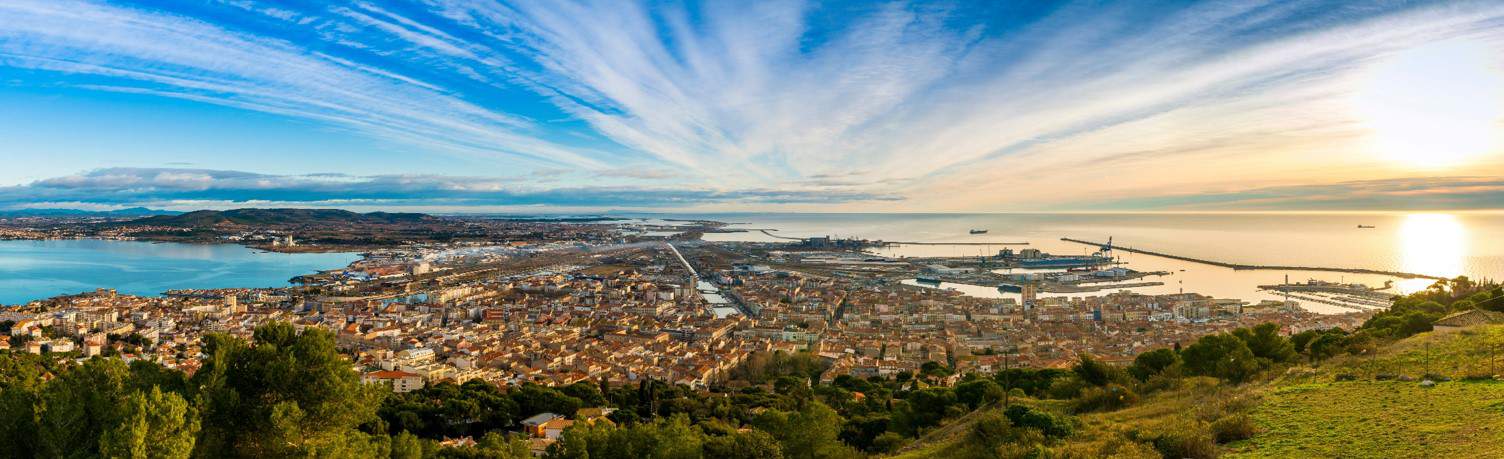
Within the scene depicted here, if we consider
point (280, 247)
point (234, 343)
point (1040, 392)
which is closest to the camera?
point (234, 343)

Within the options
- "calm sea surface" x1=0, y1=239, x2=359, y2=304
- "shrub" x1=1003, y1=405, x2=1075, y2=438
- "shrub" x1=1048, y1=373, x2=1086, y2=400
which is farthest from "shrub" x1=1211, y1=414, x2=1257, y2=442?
"calm sea surface" x1=0, y1=239, x2=359, y2=304

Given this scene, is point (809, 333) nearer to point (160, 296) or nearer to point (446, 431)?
point (446, 431)

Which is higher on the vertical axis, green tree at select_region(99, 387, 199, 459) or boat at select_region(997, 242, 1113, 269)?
green tree at select_region(99, 387, 199, 459)

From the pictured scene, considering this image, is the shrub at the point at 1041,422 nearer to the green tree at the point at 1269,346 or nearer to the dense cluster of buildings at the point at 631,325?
the green tree at the point at 1269,346

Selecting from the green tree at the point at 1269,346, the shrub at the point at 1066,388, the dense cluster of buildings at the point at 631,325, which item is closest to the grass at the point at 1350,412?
the green tree at the point at 1269,346

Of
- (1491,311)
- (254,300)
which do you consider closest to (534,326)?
(254,300)

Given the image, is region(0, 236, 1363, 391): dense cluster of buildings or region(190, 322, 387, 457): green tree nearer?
region(190, 322, 387, 457): green tree

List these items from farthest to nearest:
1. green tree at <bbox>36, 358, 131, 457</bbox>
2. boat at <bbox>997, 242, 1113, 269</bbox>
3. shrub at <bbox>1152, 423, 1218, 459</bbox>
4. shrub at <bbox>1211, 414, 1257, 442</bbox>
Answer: boat at <bbox>997, 242, 1113, 269</bbox> → shrub at <bbox>1211, 414, 1257, 442</bbox> → shrub at <bbox>1152, 423, 1218, 459</bbox> → green tree at <bbox>36, 358, 131, 457</bbox>

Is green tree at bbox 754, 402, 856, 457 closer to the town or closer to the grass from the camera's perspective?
the grass
